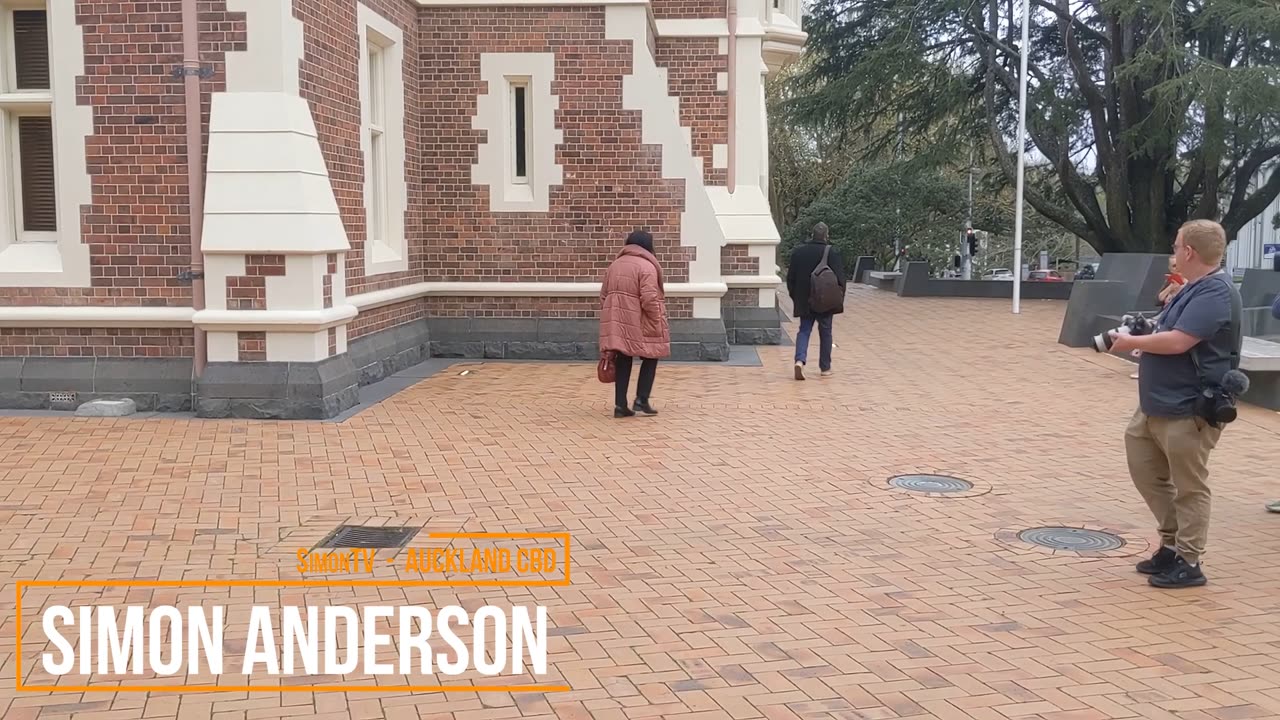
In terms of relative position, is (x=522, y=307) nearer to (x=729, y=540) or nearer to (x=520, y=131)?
(x=520, y=131)

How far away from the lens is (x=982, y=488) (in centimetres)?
777

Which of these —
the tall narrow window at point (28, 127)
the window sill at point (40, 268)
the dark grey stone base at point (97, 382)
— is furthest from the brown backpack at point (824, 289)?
the tall narrow window at point (28, 127)

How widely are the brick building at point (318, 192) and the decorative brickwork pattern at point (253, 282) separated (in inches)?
0.7

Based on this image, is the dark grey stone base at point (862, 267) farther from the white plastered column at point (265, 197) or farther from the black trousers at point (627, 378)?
the white plastered column at point (265, 197)

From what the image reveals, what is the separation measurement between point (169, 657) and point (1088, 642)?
146 inches

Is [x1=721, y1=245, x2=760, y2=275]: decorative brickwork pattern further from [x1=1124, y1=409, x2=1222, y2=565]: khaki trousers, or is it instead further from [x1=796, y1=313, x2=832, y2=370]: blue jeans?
[x1=1124, y1=409, x2=1222, y2=565]: khaki trousers

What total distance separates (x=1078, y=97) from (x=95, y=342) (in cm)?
2209

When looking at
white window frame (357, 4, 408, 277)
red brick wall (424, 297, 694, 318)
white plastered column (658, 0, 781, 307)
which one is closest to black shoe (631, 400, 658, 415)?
white window frame (357, 4, 408, 277)

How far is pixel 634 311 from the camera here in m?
10.1

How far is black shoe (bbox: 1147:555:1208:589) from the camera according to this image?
567cm

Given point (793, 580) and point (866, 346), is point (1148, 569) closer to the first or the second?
point (793, 580)

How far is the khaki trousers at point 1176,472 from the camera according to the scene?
5.53 metres

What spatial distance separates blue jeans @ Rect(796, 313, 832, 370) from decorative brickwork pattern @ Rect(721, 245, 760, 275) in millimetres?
3016

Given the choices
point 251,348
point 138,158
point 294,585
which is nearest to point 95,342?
point 251,348
